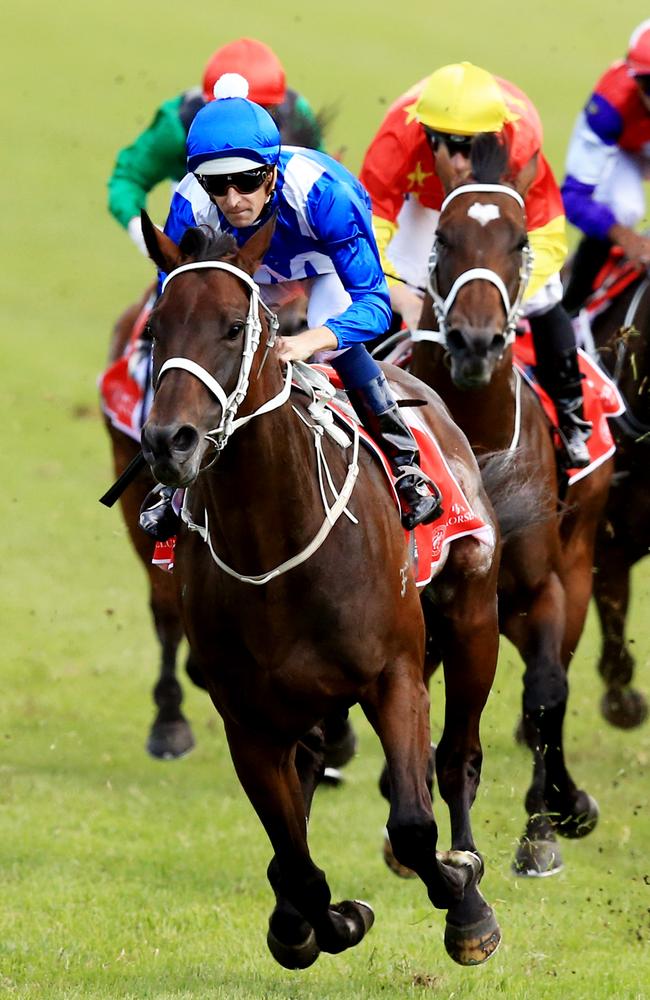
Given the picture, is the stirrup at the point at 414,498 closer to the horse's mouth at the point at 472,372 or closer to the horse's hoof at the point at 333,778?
the horse's mouth at the point at 472,372

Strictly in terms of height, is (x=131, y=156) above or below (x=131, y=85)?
above

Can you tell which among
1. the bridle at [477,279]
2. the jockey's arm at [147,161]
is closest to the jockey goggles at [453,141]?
the bridle at [477,279]

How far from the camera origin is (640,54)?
7.86 metres

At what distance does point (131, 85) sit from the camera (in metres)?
28.2

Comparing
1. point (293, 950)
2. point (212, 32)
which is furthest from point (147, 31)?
point (293, 950)

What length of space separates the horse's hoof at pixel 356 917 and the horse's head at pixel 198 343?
177 cm

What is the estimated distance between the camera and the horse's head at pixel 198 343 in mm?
3883

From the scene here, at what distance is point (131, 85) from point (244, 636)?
81.5 ft

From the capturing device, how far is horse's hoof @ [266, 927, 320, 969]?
524cm

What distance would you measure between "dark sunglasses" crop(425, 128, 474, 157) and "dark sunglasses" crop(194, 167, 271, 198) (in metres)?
2.12

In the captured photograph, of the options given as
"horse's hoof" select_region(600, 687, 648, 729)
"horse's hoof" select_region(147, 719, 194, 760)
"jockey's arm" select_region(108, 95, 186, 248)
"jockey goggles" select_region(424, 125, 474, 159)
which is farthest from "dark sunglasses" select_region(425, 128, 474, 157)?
"horse's hoof" select_region(147, 719, 194, 760)

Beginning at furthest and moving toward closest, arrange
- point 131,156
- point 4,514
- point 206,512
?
point 4,514, point 131,156, point 206,512

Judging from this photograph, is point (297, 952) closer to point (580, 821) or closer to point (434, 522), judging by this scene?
point (434, 522)

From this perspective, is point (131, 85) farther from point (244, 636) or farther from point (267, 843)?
point (244, 636)
